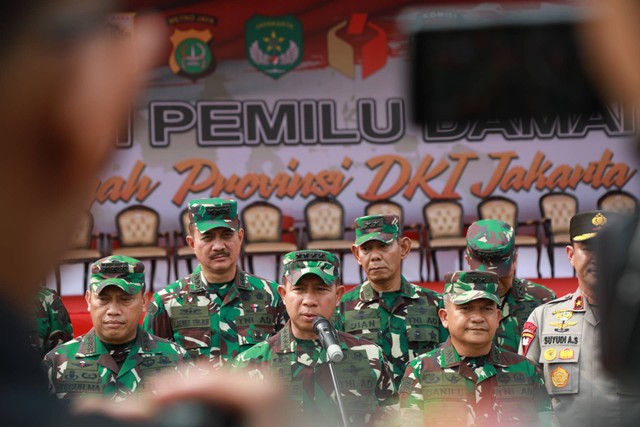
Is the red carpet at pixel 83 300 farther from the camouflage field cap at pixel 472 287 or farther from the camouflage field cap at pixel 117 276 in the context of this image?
the camouflage field cap at pixel 472 287

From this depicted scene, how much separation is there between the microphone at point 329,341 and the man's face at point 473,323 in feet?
2.40

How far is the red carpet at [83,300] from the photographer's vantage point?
26.1ft

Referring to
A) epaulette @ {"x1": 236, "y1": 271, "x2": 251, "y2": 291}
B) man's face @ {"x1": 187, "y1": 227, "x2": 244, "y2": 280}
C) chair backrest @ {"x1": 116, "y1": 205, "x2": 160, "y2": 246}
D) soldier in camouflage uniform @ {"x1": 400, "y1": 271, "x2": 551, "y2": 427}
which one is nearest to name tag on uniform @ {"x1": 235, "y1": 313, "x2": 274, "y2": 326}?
epaulette @ {"x1": 236, "y1": 271, "x2": 251, "y2": 291}

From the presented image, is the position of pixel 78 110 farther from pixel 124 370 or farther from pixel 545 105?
pixel 124 370

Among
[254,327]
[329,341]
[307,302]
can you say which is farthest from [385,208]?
[329,341]

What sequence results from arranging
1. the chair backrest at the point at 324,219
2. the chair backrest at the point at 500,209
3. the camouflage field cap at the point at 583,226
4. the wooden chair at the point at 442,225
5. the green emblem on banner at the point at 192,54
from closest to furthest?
the camouflage field cap at the point at 583,226, the wooden chair at the point at 442,225, the chair backrest at the point at 324,219, the chair backrest at the point at 500,209, the green emblem on banner at the point at 192,54

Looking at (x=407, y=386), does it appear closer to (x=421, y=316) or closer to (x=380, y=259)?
(x=421, y=316)

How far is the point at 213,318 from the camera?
4.60 metres

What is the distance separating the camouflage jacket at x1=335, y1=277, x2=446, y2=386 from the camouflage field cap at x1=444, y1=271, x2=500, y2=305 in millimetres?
699

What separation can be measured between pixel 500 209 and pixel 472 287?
27.3 feet

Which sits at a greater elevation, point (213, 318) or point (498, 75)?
point (498, 75)

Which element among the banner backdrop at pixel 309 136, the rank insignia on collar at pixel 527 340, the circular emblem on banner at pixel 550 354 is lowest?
the circular emblem on banner at pixel 550 354

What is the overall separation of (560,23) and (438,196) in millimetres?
11893

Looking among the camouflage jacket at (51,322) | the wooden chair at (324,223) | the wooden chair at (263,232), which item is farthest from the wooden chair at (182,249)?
the camouflage jacket at (51,322)
